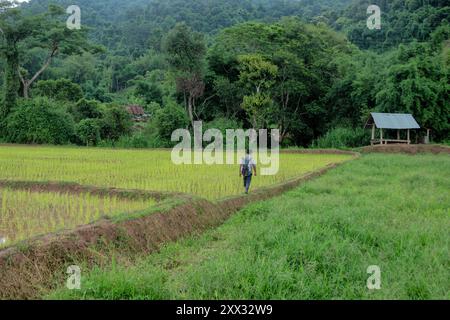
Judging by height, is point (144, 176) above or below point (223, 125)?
below

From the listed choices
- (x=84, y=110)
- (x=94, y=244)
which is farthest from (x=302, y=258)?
(x=84, y=110)

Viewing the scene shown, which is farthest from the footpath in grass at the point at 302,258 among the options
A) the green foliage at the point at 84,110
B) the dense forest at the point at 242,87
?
the green foliage at the point at 84,110

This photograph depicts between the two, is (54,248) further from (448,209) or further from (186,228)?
(448,209)

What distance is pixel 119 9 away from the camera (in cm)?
8556

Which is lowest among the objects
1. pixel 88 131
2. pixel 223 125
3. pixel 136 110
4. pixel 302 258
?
pixel 302 258

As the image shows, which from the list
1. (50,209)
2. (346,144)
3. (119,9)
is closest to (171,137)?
(346,144)

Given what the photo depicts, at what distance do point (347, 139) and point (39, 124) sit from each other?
19996 mm

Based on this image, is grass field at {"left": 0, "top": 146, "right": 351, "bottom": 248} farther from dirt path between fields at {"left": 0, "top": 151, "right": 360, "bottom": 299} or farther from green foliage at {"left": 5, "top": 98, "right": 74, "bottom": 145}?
green foliage at {"left": 5, "top": 98, "right": 74, "bottom": 145}

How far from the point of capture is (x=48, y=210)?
23.2 ft

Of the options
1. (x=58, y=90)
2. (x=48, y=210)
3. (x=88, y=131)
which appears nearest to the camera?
(x=48, y=210)

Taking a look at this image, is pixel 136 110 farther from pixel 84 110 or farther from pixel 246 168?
pixel 246 168

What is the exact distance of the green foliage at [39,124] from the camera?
87.9 ft
